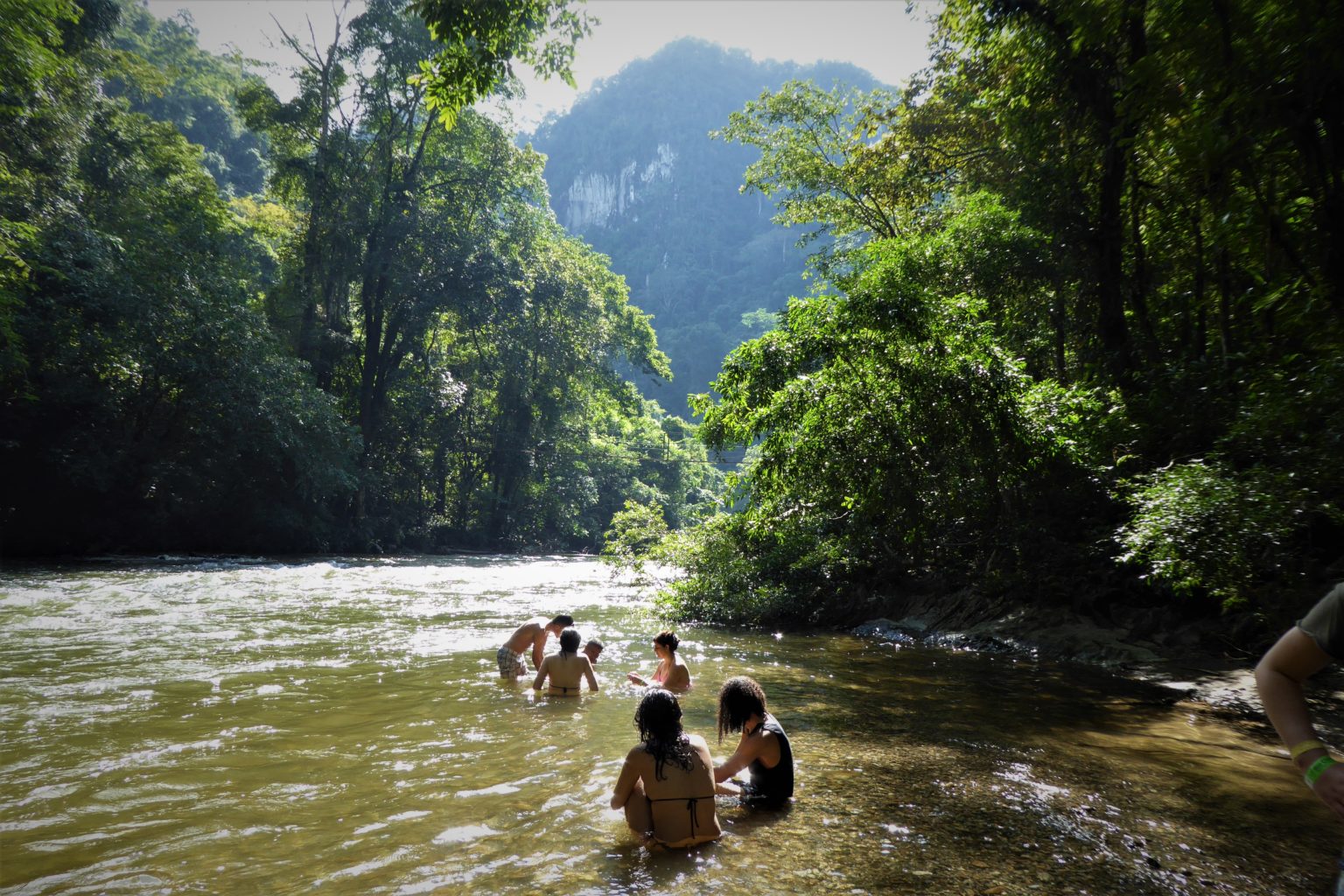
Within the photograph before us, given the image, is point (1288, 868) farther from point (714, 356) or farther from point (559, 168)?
point (559, 168)

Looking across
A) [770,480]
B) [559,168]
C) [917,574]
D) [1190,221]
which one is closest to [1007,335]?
[1190,221]

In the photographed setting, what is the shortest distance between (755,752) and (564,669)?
392 cm

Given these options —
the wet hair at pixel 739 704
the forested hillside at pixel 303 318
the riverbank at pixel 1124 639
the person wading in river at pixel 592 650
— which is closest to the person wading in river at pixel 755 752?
the wet hair at pixel 739 704

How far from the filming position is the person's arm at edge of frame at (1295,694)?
206 cm

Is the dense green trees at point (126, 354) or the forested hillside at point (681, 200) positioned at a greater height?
the forested hillside at point (681, 200)

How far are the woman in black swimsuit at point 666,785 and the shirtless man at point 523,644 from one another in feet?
15.5

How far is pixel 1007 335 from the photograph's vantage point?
1656 centimetres

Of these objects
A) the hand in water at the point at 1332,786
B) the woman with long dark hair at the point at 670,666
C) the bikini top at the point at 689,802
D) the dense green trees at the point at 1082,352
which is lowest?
the bikini top at the point at 689,802

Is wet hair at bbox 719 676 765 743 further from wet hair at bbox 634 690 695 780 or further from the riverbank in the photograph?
the riverbank

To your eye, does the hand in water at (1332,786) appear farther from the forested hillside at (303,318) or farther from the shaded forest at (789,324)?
the forested hillside at (303,318)

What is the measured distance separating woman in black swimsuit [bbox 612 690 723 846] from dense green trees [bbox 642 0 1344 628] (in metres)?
5.94

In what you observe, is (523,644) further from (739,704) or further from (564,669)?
(739,704)

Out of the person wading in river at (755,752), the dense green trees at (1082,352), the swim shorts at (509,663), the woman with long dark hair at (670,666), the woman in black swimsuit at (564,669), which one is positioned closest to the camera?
the person wading in river at (755,752)

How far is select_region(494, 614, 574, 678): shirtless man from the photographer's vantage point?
9188mm
